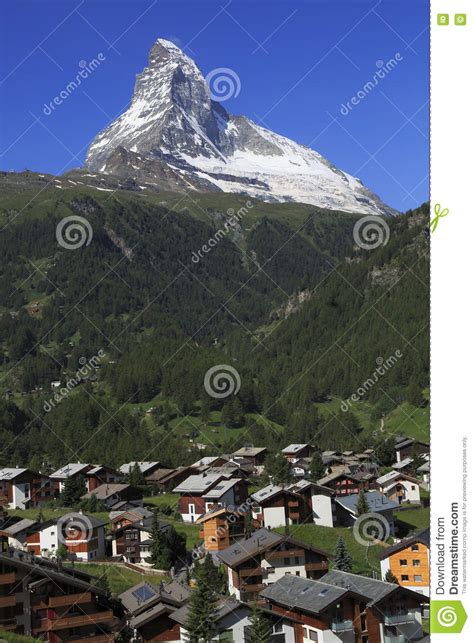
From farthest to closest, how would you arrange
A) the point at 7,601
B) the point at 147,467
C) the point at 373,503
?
the point at 147,467, the point at 373,503, the point at 7,601

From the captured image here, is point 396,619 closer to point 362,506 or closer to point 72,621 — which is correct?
point 72,621

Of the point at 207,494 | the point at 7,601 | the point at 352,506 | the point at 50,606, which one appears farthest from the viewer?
the point at 207,494

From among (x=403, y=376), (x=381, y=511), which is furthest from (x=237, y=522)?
(x=403, y=376)

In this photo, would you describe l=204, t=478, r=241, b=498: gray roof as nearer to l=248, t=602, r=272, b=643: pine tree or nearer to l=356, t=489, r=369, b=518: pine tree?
l=356, t=489, r=369, b=518: pine tree

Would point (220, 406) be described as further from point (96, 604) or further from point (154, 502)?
point (96, 604)

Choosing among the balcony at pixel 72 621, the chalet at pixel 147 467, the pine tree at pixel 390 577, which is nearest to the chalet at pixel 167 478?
the chalet at pixel 147 467
